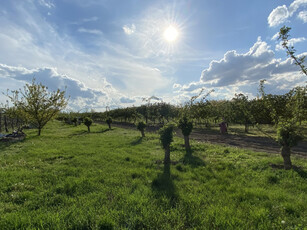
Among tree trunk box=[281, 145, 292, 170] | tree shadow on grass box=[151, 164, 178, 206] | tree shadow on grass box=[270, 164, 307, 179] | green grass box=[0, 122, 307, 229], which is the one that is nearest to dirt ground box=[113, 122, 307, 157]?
tree shadow on grass box=[270, 164, 307, 179]

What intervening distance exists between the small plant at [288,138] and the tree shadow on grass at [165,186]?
16.1 feet

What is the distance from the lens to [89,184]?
4.62 meters

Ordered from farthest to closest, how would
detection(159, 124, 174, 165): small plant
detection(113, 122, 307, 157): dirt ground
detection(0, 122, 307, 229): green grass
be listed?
detection(113, 122, 307, 157): dirt ground → detection(159, 124, 174, 165): small plant → detection(0, 122, 307, 229): green grass

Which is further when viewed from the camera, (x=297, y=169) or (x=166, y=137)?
(x=166, y=137)

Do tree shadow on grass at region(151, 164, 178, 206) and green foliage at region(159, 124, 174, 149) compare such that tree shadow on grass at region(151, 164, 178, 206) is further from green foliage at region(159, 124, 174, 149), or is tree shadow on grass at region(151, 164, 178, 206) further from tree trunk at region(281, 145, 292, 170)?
tree trunk at region(281, 145, 292, 170)

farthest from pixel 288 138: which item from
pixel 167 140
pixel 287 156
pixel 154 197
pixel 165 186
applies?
pixel 154 197

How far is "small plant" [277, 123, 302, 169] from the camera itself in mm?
5642

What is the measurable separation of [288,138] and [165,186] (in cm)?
543

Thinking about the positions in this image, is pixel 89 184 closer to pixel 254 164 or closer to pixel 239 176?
pixel 239 176

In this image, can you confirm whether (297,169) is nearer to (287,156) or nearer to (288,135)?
(287,156)

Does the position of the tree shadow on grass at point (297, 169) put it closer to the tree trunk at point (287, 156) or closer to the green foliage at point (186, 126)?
the tree trunk at point (287, 156)

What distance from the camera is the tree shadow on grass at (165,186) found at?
398 cm

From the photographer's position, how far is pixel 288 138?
18.8ft

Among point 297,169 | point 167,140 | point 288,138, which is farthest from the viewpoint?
point 167,140
